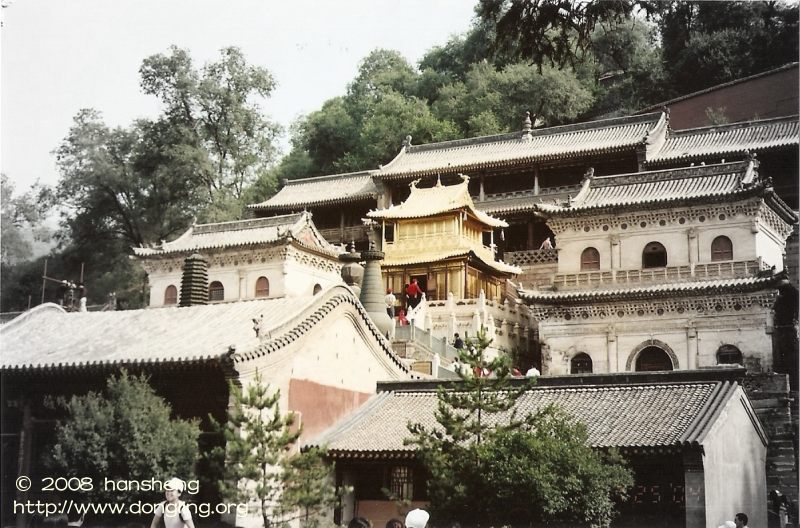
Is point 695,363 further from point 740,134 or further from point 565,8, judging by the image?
point 565,8

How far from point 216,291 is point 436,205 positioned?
8991 mm

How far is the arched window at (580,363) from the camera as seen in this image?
97.6 ft

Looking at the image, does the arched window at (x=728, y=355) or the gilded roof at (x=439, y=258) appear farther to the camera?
the gilded roof at (x=439, y=258)

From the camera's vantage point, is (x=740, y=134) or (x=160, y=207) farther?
(x=160, y=207)

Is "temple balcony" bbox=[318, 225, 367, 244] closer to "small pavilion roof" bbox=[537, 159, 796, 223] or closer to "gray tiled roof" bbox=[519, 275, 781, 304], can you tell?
"small pavilion roof" bbox=[537, 159, 796, 223]

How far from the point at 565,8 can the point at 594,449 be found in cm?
752

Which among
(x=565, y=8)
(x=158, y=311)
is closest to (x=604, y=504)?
(x=565, y=8)

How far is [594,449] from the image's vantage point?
15.5 metres

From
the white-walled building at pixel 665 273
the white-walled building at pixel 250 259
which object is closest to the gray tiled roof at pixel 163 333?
the white-walled building at pixel 665 273

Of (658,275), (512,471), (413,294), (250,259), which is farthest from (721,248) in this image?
(512,471)

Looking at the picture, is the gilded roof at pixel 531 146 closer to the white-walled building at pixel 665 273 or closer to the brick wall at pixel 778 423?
the white-walled building at pixel 665 273

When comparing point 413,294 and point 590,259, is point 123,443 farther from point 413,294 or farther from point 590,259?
point 590,259

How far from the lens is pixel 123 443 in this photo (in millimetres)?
15250

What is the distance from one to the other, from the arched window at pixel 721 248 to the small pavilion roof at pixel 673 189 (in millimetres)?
1318
